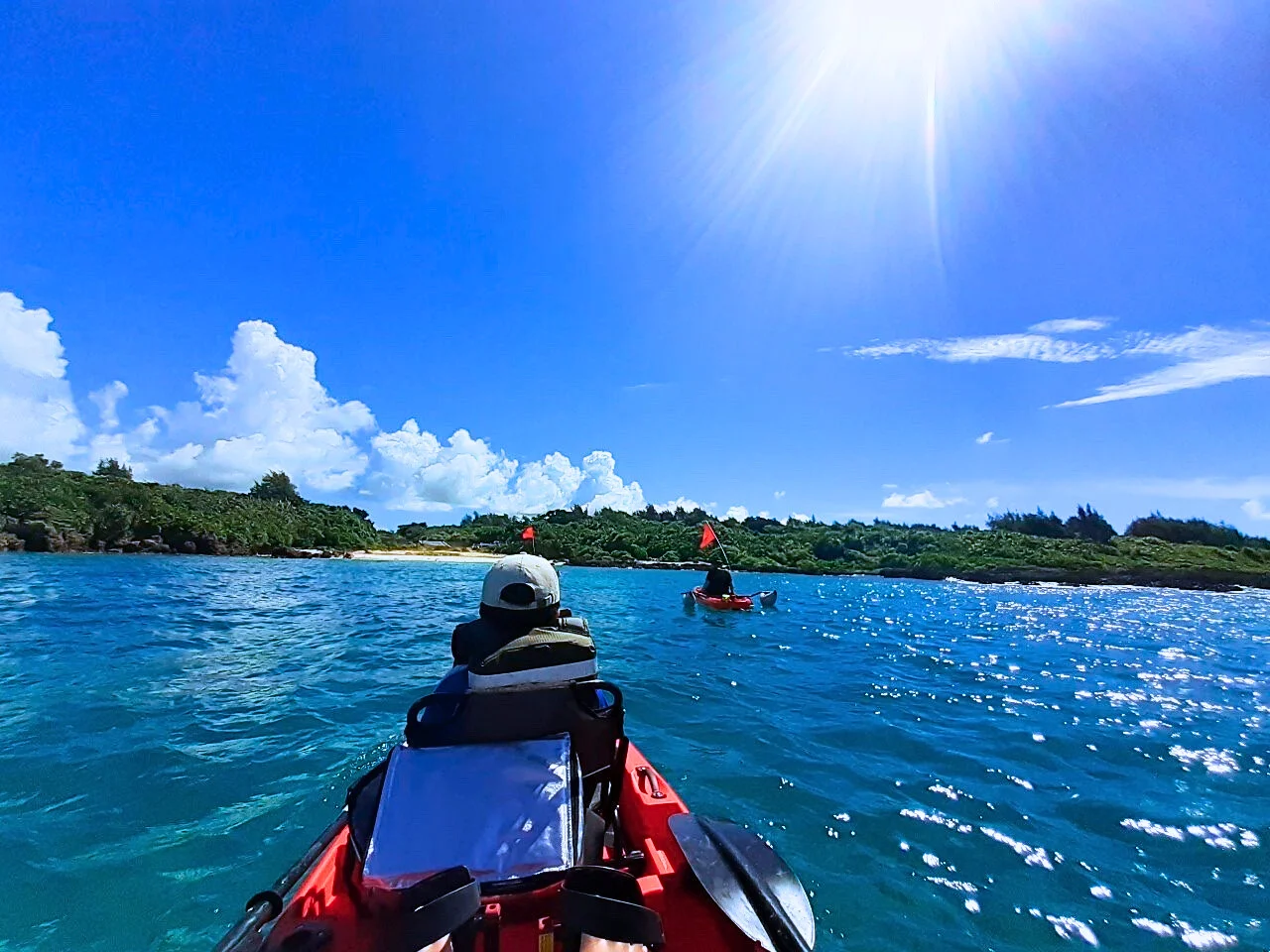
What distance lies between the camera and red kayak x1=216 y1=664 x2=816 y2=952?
223cm

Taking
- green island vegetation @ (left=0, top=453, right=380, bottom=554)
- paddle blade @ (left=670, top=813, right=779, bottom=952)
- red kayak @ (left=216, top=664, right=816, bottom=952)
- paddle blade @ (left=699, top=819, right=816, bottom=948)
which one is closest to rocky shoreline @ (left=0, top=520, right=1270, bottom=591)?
green island vegetation @ (left=0, top=453, right=380, bottom=554)

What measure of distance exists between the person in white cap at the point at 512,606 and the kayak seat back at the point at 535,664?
0.49 m

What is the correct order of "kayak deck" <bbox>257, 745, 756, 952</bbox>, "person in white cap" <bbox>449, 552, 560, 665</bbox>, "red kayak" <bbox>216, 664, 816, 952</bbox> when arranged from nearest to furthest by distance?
"red kayak" <bbox>216, 664, 816, 952</bbox> → "kayak deck" <bbox>257, 745, 756, 952</bbox> → "person in white cap" <bbox>449, 552, 560, 665</bbox>

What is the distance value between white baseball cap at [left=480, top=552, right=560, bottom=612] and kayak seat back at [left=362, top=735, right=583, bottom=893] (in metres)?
1.04

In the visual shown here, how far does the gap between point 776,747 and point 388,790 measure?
652 centimetres

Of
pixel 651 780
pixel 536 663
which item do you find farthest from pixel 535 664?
pixel 651 780

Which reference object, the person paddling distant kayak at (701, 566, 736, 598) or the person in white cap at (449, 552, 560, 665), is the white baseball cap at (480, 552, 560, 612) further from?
the person paddling distant kayak at (701, 566, 736, 598)

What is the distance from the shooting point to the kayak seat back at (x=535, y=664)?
3.30m

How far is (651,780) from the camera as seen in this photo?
13.8 feet

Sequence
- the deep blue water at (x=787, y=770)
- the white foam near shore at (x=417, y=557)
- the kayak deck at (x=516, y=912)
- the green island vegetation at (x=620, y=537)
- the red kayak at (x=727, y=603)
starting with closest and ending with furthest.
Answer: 1. the kayak deck at (x=516, y=912)
2. the deep blue water at (x=787, y=770)
3. the red kayak at (x=727, y=603)
4. the green island vegetation at (x=620, y=537)
5. the white foam near shore at (x=417, y=557)

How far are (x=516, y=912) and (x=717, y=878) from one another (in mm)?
1043

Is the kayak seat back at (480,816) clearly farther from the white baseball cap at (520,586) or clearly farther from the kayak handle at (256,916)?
the white baseball cap at (520,586)

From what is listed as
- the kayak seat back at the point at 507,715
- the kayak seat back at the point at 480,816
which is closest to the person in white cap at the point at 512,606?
the kayak seat back at the point at 507,715

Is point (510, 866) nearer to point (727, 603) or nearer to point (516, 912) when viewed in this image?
point (516, 912)
